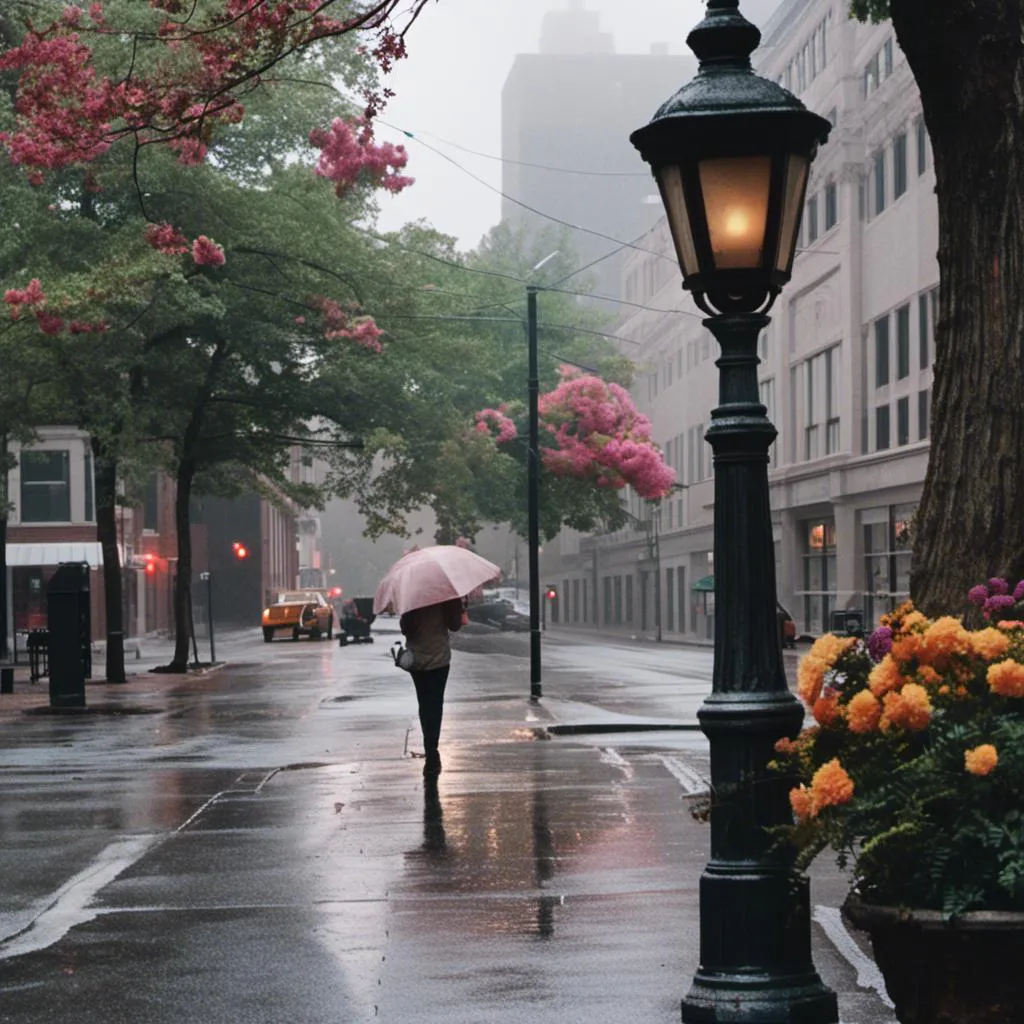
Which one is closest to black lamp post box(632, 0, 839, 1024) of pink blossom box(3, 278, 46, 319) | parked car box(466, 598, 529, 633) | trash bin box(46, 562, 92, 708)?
pink blossom box(3, 278, 46, 319)

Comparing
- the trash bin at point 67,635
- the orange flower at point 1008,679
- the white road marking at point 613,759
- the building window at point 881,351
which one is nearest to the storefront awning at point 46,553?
the building window at point 881,351

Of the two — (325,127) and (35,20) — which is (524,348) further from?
(35,20)

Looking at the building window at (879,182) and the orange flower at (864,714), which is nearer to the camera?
the orange flower at (864,714)

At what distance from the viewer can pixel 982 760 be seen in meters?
5.35

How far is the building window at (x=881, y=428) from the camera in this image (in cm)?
5281

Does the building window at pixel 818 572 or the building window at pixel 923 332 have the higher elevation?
the building window at pixel 923 332

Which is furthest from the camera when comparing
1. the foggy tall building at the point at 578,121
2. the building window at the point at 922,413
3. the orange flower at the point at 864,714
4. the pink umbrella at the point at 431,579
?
the foggy tall building at the point at 578,121

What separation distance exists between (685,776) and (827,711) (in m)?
11.4

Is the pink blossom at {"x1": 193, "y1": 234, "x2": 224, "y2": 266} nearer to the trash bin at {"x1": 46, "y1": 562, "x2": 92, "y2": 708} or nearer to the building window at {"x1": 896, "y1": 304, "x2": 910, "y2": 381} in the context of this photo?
the trash bin at {"x1": 46, "y1": 562, "x2": 92, "y2": 708}

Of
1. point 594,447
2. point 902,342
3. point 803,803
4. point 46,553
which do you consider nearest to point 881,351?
point 902,342

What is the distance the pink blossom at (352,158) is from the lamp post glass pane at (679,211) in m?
23.6

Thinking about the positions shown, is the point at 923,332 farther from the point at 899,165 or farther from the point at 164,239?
the point at 164,239

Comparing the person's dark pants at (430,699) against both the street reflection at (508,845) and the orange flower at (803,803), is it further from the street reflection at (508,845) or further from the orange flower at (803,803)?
the orange flower at (803,803)

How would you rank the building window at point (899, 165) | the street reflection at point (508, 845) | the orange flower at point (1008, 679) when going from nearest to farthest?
the orange flower at point (1008, 679) < the street reflection at point (508, 845) < the building window at point (899, 165)
